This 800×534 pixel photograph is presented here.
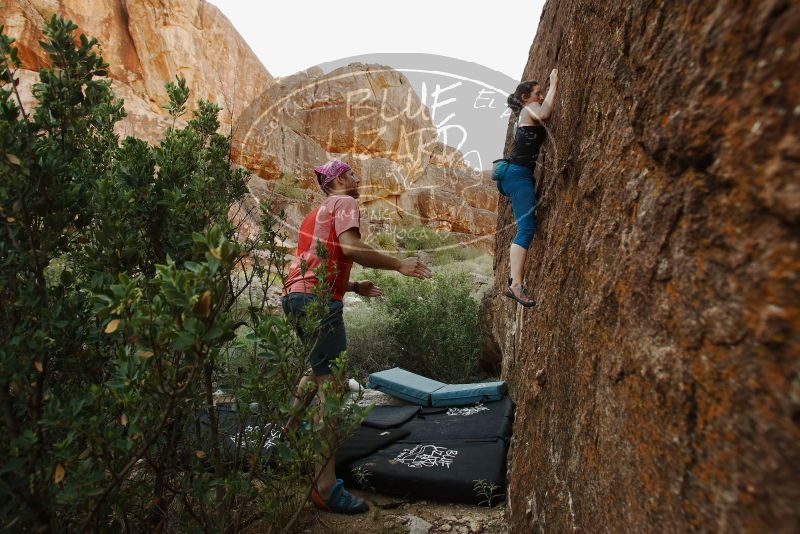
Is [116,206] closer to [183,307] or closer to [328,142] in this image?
[183,307]

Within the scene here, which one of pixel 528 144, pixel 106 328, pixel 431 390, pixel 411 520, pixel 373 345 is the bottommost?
pixel 411 520

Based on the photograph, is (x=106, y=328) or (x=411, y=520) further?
(x=411, y=520)

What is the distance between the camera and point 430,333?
6.57m

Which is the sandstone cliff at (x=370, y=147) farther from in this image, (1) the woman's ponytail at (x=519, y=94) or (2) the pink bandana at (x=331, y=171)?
(2) the pink bandana at (x=331, y=171)

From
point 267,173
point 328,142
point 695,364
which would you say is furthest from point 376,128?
point 695,364

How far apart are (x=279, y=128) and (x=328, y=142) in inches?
120

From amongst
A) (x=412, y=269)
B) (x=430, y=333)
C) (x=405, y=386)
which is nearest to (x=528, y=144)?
(x=412, y=269)

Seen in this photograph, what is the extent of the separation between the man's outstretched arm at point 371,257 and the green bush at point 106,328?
69cm

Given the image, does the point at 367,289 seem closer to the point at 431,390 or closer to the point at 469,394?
the point at 469,394

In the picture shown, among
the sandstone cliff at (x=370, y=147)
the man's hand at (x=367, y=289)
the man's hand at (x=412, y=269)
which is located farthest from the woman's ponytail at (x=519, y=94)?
the sandstone cliff at (x=370, y=147)

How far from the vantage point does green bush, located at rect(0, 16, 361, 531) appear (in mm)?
1059

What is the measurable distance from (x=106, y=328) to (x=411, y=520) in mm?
2080

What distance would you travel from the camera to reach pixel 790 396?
0.61 metres

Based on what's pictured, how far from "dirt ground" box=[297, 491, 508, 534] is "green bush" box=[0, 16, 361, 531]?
2.40 ft
